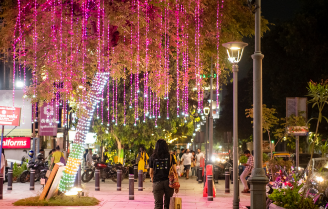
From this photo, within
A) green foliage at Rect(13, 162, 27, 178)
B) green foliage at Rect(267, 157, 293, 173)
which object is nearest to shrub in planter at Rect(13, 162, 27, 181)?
green foliage at Rect(13, 162, 27, 178)

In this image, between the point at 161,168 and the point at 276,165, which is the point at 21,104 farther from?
the point at 161,168

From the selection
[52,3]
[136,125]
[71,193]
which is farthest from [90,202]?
[136,125]

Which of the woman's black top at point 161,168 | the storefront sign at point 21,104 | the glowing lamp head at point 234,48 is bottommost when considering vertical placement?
the woman's black top at point 161,168

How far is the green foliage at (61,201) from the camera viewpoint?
39.5 ft

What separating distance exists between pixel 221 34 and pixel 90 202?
6.72m

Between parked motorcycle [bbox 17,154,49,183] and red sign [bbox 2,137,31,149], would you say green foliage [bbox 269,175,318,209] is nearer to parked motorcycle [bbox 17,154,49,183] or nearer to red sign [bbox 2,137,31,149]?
parked motorcycle [bbox 17,154,49,183]

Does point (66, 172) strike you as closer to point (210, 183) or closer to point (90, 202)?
point (90, 202)

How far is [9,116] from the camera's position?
15.5m

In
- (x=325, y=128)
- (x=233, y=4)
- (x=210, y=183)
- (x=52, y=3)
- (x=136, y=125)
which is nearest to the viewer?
(x=52, y=3)

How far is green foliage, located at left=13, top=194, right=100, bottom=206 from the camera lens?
12.0 meters

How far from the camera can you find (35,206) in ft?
39.2

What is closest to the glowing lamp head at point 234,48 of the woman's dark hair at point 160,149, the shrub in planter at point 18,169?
the woman's dark hair at point 160,149

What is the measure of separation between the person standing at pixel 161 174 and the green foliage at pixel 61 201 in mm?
4411

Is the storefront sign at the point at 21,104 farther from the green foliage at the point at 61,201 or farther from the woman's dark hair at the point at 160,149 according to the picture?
the woman's dark hair at the point at 160,149
